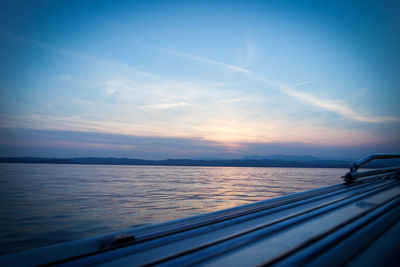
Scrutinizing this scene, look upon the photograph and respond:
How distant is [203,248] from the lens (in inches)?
35.2

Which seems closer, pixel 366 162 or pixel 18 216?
pixel 366 162

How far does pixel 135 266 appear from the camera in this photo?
75 cm

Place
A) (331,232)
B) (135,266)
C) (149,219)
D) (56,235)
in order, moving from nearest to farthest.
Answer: (135,266), (331,232), (56,235), (149,219)

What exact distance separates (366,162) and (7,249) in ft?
16.6

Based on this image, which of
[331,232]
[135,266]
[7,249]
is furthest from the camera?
[7,249]

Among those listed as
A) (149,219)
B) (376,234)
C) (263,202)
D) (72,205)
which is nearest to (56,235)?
(149,219)

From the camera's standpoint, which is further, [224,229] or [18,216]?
[18,216]

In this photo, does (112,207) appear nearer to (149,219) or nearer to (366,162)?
(149,219)

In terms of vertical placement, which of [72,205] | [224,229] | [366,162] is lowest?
[72,205]

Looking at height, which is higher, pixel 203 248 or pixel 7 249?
pixel 203 248

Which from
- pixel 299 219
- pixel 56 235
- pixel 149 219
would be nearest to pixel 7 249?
pixel 56 235

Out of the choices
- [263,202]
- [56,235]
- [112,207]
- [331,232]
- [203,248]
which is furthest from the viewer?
[112,207]

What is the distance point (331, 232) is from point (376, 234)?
23 cm

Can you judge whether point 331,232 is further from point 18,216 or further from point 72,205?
point 72,205
